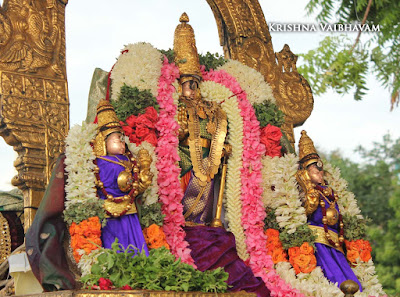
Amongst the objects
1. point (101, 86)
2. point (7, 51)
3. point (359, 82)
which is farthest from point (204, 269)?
point (359, 82)

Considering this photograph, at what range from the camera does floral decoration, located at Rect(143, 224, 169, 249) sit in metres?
7.59

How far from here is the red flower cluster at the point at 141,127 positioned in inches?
317

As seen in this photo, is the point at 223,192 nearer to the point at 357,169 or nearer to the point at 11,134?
the point at 11,134

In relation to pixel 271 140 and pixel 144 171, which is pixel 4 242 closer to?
pixel 144 171

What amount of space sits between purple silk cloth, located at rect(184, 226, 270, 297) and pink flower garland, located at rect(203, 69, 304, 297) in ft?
0.78

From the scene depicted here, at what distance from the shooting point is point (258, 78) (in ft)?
31.5

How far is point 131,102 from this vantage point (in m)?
8.16

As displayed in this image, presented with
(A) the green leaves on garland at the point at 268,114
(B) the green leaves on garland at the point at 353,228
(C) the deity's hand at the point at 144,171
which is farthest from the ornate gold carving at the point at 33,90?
(B) the green leaves on garland at the point at 353,228

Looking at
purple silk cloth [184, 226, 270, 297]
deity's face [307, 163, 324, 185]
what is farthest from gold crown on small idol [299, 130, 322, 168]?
purple silk cloth [184, 226, 270, 297]

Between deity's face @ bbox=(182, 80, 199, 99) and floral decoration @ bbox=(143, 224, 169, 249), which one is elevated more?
deity's face @ bbox=(182, 80, 199, 99)

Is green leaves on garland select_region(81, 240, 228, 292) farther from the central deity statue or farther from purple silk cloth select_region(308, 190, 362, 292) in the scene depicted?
purple silk cloth select_region(308, 190, 362, 292)

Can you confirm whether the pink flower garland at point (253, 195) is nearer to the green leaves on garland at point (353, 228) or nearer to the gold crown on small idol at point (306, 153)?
the gold crown on small idol at point (306, 153)

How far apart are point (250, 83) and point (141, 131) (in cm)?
207

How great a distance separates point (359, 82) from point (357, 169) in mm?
8425
